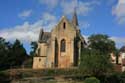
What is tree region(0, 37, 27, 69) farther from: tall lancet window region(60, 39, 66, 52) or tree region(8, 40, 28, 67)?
tall lancet window region(60, 39, 66, 52)

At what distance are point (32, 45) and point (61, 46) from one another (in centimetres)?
5466

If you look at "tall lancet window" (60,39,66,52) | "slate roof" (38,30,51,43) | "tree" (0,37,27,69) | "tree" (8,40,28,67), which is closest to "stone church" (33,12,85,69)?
"tall lancet window" (60,39,66,52)

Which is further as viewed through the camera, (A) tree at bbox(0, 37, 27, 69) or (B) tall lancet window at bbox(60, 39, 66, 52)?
(A) tree at bbox(0, 37, 27, 69)

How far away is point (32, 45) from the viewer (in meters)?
140

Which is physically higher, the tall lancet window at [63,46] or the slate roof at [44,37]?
the slate roof at [44,37]

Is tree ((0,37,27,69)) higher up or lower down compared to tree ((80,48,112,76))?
higher up

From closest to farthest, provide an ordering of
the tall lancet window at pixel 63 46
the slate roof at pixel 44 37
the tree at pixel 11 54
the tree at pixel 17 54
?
the tall lancet window at pixel 63 46 < the slate roof at pixel 44 37 < the tree at pixel 11 54 < the tree at pixel 17 54

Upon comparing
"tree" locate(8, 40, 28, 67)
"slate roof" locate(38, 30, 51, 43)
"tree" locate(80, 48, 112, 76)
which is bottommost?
"tree" locate(80, 48, 112, 76)

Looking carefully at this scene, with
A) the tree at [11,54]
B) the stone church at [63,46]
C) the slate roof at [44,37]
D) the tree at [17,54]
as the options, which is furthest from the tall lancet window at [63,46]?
the tree at [17,54]

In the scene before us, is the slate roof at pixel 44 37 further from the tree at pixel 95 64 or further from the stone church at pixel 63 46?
the tree at pixel 95 64

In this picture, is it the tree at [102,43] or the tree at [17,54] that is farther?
the tree at [17,54]

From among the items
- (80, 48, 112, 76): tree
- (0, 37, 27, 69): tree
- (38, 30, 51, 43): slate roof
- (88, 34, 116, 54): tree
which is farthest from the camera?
(0, 37, 27, 69): tree

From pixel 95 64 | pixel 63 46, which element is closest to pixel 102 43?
pixel 63 46

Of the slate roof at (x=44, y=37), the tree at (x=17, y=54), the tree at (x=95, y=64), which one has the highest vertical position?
the slate roof at (x=44, y=37)
